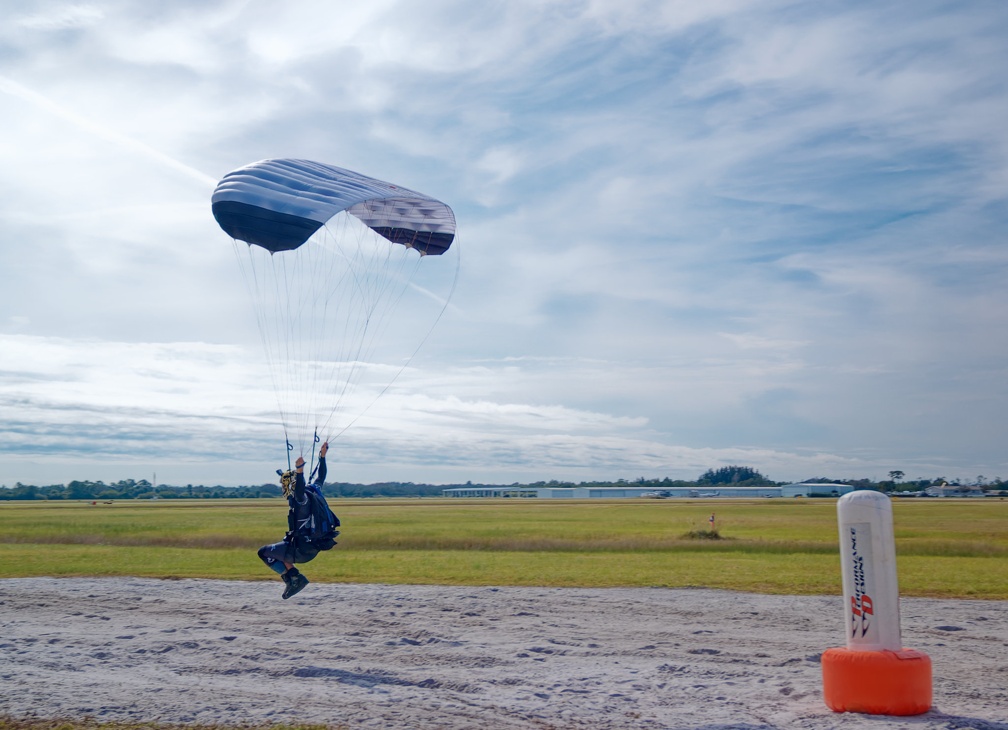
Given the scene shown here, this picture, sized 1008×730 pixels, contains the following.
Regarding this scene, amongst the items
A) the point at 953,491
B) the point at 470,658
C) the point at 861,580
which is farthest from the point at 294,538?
the point at 953,491

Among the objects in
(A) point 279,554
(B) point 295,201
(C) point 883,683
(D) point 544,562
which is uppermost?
(B) point 295,201

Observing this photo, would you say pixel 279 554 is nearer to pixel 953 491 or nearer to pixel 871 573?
pixel 871 573

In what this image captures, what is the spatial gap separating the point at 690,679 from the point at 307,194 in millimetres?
9315

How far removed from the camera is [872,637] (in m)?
8.84

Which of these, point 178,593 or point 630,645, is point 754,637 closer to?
point 630,645

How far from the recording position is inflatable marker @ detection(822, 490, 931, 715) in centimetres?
855

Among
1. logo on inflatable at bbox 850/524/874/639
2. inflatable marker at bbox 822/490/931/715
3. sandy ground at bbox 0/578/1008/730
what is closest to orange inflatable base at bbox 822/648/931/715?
inflatable marker at bbox 822/490/931/715

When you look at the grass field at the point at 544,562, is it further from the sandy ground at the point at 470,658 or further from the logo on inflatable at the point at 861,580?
the logo on inflatable at the point at 861,580

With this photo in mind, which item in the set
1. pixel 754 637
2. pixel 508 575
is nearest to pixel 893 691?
pixel 754 637

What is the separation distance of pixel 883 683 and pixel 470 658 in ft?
18.9

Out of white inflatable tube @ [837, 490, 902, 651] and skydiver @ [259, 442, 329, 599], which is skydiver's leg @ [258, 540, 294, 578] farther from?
white inflatable tube @ [837, 490, 902, 651]

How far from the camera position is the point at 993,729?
8.00 meters

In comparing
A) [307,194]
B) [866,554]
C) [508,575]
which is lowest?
[508,575]

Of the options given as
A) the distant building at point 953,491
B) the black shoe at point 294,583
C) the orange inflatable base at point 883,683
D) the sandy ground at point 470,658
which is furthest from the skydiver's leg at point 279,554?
the distant building at point 953,491
